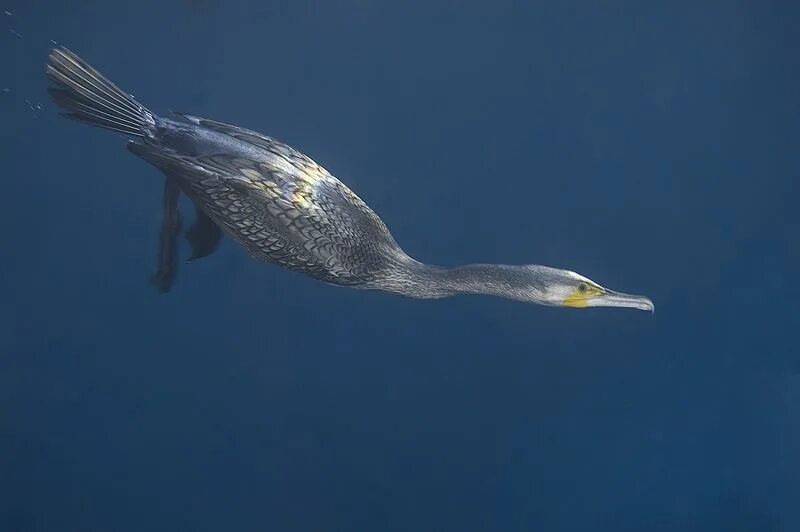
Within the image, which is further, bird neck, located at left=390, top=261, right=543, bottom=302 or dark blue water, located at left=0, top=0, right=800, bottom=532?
dark blue water, located at left=0, top=0, right=800, bottom=532

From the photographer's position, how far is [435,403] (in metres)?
1.94

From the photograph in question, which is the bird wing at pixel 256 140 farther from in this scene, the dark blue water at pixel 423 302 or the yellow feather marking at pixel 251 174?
the dark blue water at pixel 423 302

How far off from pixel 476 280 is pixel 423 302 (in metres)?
0.36

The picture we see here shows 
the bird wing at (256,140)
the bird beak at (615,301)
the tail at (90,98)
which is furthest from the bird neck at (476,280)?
the tail at (90,98)

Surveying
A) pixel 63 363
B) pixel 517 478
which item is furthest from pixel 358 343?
pixel 63 363

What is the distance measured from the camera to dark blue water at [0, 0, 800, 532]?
169 cm

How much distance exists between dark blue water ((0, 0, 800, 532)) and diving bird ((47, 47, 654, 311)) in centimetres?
36

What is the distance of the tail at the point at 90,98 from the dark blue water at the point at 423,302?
0.40 m

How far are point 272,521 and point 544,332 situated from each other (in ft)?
3.10

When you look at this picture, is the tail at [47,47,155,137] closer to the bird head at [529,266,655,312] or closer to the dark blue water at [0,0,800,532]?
the dark blue water at [0,0,800,532]

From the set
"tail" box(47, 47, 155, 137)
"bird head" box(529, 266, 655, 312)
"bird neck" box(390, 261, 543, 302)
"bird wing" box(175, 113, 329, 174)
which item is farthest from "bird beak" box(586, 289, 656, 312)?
"tail" box(47, 47, 155, 137)

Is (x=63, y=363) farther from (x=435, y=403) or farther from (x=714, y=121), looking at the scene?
(x=714, y=121)

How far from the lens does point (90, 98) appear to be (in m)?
1.23

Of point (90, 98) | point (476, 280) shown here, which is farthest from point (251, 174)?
point (476, 280)
